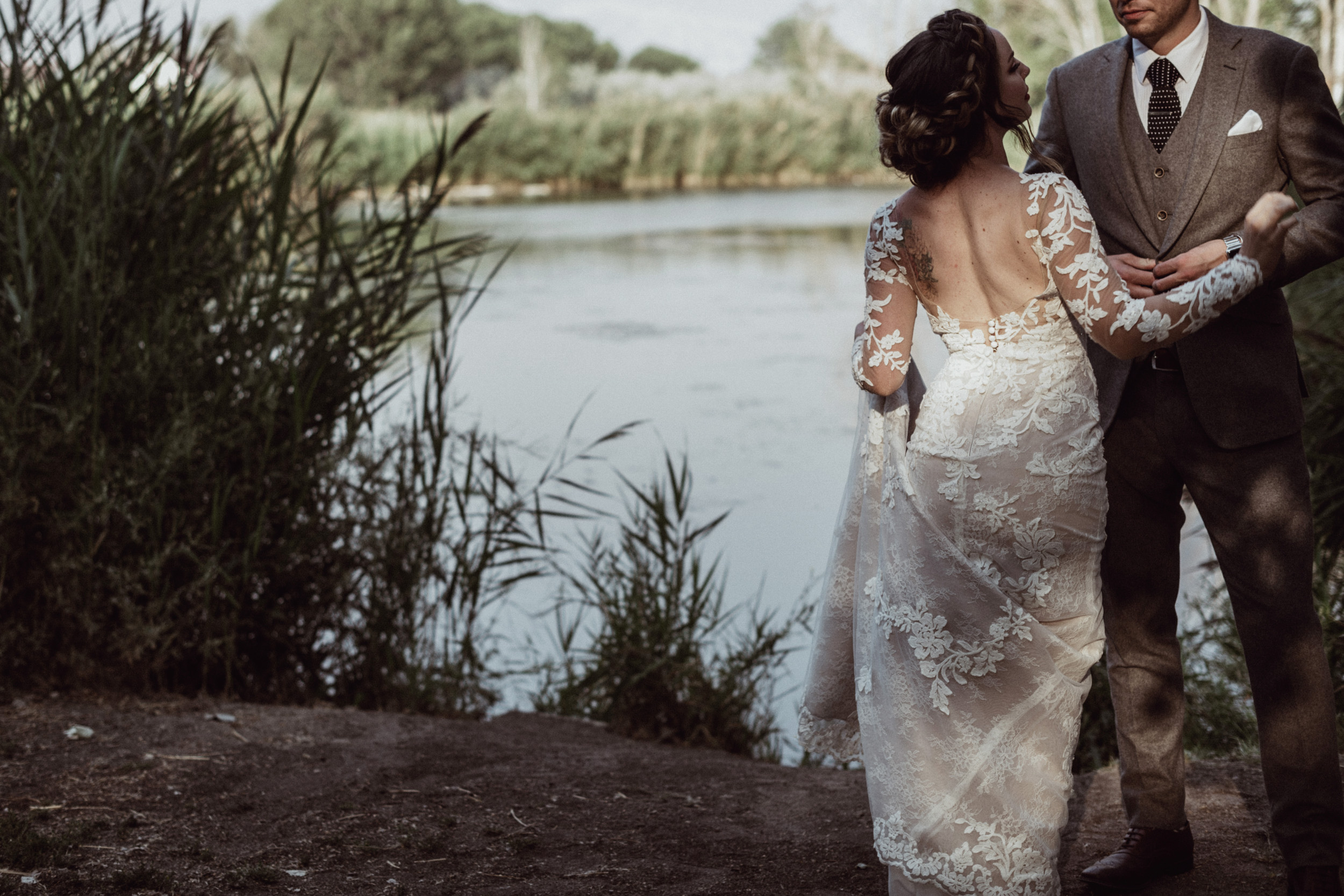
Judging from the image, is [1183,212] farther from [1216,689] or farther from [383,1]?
[383,1]

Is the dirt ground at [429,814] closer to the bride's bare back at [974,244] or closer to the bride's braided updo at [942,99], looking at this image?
the bride's bare back at [974,244]

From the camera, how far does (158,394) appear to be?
4027 mm

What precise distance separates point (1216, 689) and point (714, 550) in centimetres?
302

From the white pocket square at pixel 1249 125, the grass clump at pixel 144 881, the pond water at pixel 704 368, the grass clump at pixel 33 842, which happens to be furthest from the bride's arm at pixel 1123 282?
the pond water at pixel 704 368

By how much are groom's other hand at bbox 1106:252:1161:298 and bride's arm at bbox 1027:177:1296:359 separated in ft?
0.51

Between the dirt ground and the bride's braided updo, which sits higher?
the bride's braided updo

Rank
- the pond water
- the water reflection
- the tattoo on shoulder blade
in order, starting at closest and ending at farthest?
the tattoo on shoulder blade, the pond water, the water reflection

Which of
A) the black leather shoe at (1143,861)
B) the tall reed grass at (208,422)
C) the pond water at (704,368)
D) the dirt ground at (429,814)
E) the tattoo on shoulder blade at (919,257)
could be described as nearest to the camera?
the tattoo on shoulder blade at (919,257)

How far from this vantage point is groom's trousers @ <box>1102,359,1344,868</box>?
8.04ft

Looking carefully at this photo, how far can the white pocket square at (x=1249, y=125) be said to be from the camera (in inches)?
96.0

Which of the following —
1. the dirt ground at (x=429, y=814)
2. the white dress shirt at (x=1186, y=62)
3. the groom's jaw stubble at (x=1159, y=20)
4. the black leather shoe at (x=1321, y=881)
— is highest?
the groom's jaw stubble at (x=1159, y=20)

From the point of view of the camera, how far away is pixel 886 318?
7.94 ft

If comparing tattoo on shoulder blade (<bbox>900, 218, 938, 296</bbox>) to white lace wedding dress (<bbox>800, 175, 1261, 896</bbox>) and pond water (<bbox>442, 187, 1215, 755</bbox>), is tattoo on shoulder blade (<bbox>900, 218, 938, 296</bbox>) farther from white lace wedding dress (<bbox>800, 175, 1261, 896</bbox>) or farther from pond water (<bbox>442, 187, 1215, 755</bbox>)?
pond water (<bbox>442, 187, 1215, 755</bbox>)
